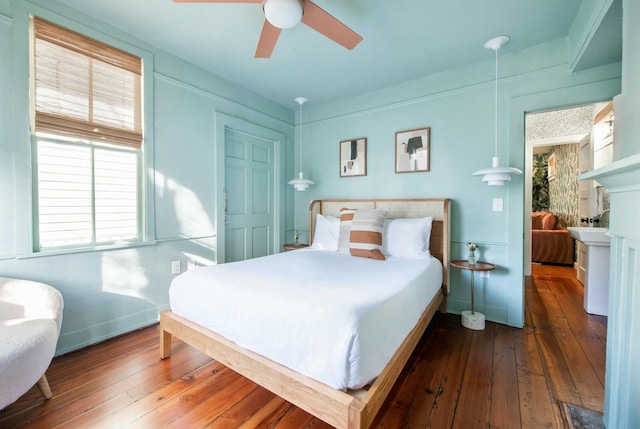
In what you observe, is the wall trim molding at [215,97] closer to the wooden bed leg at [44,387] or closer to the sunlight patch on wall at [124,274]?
the sunlight patch on wall at [124,274]

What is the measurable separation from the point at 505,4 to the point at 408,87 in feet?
4.18

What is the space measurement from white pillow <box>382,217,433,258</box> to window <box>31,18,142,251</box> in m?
2.42

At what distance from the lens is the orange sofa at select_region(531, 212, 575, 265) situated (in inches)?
198

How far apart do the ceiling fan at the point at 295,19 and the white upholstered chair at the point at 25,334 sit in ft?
6.31

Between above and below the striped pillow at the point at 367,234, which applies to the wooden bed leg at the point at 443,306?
below

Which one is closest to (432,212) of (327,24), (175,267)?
(327,24)

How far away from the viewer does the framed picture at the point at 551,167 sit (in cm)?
623

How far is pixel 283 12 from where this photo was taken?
1604 millimetres

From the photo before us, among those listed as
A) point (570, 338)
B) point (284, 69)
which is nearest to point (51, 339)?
point (284, 69)

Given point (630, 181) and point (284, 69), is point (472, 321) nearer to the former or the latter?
point (630, 181)

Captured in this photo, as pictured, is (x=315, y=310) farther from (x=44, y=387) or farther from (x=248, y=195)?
(x=248, y=195)

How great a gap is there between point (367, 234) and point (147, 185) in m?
2.13

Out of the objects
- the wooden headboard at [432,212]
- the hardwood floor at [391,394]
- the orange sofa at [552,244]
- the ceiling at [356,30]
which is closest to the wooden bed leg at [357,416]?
the hardwood floor at [391,394]

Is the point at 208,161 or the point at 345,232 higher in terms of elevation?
the point at 208,161
